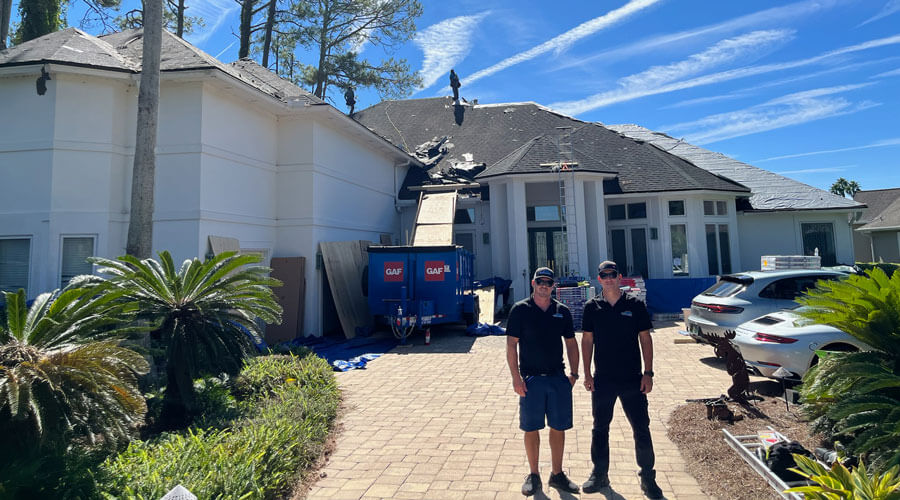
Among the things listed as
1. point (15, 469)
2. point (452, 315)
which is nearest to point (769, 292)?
point (452, 315)

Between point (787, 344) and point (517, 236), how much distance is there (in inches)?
389

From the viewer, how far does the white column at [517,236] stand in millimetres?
15625

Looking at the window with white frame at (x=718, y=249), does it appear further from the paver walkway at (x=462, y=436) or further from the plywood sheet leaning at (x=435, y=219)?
the plywood sheet leaning at (x=435, y=219)

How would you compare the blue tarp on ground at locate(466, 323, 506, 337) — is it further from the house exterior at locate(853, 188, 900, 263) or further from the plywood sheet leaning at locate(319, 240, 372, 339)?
the house exterior at locate(853, 188, 900, 263)

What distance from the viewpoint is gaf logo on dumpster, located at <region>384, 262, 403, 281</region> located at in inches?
471

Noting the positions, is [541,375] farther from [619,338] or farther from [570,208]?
[570,208]

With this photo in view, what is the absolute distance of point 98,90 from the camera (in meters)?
9.89

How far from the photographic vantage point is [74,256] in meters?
9.65

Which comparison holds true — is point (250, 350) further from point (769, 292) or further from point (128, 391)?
point (769, 292)

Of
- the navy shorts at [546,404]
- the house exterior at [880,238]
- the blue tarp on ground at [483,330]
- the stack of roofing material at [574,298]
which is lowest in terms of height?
the blue tarp on ground at [483,330]

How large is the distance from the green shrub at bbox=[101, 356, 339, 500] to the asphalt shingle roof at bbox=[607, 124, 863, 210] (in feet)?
59.9

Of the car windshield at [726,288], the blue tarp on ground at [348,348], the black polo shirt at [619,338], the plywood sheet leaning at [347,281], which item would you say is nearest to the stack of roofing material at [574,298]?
the car windshield at [726,288]

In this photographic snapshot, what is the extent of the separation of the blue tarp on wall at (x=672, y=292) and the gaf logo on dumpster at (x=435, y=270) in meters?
6.29

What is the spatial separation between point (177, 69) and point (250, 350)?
6971 mm
